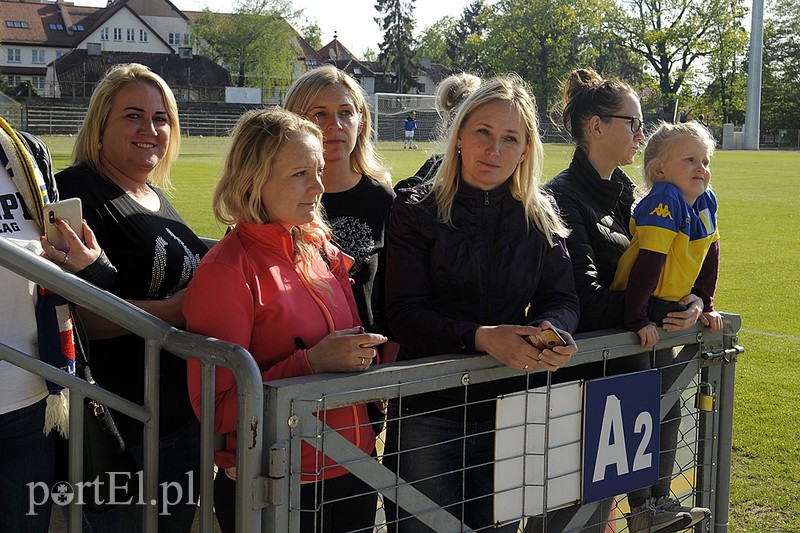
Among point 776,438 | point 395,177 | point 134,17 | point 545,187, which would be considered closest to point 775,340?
point 776,438

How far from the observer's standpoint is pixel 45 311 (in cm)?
226

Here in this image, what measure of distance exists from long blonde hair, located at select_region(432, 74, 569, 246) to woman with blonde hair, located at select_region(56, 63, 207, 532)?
870 millimetres

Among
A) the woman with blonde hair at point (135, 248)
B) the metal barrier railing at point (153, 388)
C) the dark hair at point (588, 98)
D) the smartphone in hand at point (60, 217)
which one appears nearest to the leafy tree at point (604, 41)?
the dark hair at point (588, 98)

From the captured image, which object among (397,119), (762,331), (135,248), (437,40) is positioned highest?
(437,40)

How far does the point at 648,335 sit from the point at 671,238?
1.29 feet

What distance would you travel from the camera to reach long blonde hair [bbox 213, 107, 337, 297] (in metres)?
2.56

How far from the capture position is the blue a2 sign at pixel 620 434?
273 cm

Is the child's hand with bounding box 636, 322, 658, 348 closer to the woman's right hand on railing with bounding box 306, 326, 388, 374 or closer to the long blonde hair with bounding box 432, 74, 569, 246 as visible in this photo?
the long blonde hair with bounding box 432, 74, 569, 246

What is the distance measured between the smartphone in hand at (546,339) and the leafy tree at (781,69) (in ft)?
247

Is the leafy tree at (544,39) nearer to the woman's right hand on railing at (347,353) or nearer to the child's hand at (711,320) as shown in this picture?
the child's hand at (711,320)

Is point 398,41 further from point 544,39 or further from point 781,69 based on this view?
point 781,69

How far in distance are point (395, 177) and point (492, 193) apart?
21730 mm

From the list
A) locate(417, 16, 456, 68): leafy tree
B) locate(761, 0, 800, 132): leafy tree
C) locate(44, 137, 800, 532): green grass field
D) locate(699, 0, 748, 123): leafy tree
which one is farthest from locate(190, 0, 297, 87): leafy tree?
locate(44, 137, 800, 532): green grass field

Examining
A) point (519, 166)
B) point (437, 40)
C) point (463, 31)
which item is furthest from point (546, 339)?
point (437, 40)
